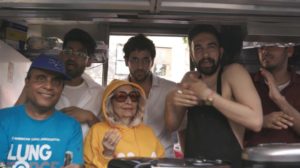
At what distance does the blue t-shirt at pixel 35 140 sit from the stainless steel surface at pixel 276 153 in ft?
3.33

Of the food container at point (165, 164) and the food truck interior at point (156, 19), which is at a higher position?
the food truck interior at point (156, 19)

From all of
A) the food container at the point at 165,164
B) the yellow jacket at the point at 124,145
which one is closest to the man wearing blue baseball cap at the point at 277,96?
the yellow jacket at the point at 124,145

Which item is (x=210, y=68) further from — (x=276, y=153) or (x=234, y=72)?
(x=276, y=153)

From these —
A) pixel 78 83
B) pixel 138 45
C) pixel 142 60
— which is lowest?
pixel 78 83

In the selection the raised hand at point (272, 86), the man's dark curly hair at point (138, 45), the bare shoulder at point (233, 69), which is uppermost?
the man's dark curly hair at point (138, 45)

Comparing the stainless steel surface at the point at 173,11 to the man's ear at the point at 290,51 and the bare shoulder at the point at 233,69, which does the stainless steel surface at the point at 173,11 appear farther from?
the bare shoulder at the point at 233,69

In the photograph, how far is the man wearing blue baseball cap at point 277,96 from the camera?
7.34ft

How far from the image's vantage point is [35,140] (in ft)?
6.70

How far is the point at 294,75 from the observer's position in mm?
2482

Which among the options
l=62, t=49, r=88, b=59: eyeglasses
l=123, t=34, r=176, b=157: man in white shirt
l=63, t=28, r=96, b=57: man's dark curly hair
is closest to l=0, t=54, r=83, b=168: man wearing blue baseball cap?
l=62, t=49, r=88, b=59: eyeglasses

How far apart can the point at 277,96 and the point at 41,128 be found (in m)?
1.26

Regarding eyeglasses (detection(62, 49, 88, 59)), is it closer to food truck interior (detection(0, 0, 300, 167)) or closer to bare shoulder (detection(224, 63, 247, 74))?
food truck interior (detection(0, 0, 300, 167))

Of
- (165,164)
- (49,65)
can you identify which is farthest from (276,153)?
(49,65)

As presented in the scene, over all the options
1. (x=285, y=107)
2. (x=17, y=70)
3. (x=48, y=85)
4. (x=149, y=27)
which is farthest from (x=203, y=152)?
(x=17, y=70)
